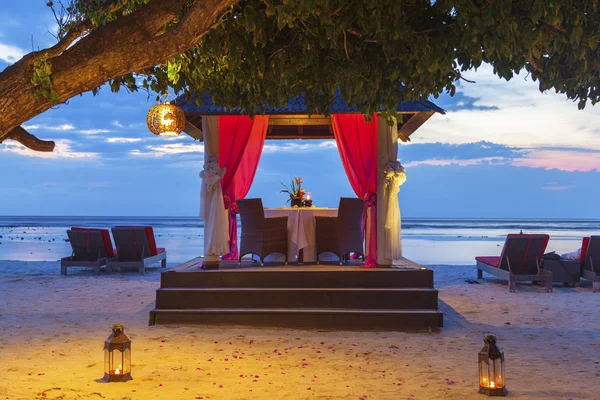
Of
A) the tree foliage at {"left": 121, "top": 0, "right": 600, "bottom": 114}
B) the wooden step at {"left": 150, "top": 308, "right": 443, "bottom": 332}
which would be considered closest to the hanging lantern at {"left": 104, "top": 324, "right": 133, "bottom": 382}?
the tree foliage at {"left": 121, "top": 0, "right": 600, "bottom": 114}

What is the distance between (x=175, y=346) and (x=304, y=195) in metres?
4.04

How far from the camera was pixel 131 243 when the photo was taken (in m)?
12.1

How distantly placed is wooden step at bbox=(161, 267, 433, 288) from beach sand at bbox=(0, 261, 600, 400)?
0.65 metres

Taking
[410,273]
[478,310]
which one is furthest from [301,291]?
[478,310]

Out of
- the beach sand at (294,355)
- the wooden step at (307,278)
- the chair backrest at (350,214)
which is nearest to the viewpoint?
the beach sand at (294,355)

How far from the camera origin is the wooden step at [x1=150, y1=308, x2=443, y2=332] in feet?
23.6

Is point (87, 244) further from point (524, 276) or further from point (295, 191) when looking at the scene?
point (524, 276)

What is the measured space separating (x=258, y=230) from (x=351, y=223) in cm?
134

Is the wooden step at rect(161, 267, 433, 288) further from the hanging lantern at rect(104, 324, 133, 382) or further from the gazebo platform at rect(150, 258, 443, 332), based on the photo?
the hanging lantern at rect(104, 324, 133, 382)

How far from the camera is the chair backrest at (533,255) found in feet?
33.0

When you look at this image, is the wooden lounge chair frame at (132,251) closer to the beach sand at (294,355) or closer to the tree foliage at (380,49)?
the beach sand at (294,355)

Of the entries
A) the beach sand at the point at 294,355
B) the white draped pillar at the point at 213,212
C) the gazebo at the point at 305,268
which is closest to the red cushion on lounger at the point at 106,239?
the beach sand at the point at 294,355

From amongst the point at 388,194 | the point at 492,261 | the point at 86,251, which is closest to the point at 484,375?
the point at 388,194

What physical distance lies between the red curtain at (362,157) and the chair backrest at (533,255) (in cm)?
331
